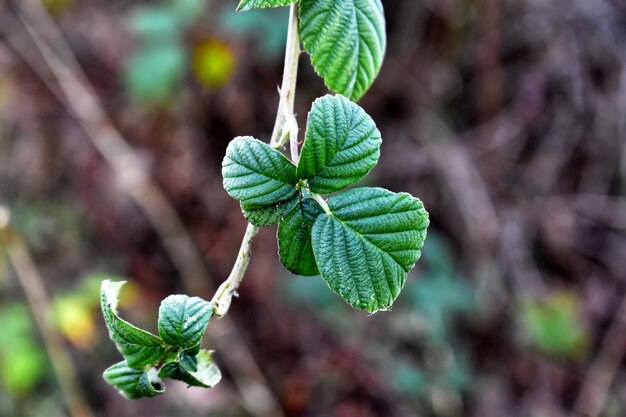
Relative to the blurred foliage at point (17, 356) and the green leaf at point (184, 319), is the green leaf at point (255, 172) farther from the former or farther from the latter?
the blurred foliage at point (17, 356)

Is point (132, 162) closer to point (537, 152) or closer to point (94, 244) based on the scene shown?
point (94, 244)

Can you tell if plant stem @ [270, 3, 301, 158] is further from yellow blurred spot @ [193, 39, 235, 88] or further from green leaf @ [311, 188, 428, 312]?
yellow blurred spot @ [193, 39, 235, 88]

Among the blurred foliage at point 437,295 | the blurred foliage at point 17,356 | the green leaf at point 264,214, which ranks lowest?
the blurred foliage at point 437,295

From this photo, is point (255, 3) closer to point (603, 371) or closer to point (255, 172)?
point (255, 172)

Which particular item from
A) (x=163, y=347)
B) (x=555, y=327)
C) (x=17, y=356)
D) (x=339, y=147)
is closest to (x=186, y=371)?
(x=163, y=347)

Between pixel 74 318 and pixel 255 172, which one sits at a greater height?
pixel 255 172

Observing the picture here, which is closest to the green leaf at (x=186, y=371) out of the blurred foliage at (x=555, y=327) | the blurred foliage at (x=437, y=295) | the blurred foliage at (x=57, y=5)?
the blurred foliage at (x=437, y=295)
